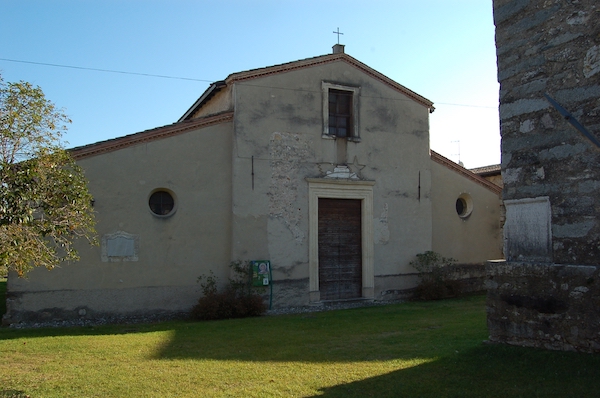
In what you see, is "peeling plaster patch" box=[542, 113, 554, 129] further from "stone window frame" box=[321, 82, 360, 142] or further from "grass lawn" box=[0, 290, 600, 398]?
"stone window frame" box=[321, 82, 360, 142]

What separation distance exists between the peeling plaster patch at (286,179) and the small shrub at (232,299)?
155cm

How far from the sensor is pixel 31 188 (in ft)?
16.9

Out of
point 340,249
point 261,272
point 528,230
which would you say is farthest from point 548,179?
point 340,249

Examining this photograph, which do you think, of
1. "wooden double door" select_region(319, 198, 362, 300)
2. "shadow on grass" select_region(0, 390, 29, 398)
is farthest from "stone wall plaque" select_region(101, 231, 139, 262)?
"shadow on grass" select_region(0, 390, 29, 398)

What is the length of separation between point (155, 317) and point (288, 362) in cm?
561

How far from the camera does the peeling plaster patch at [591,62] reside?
203 inches

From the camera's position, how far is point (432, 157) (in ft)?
49.9

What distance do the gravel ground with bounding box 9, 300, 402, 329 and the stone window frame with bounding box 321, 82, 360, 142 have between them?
4406 millimetres

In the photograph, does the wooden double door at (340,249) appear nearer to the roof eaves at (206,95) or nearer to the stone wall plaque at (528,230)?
the roof eaves at (206,95)


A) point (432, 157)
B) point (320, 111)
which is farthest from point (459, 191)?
point (320, 111)

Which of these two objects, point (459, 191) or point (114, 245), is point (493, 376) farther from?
point (459, 191)

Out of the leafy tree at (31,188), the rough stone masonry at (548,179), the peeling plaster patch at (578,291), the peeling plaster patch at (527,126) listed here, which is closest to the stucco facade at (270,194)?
the leafy tree at (31,188)

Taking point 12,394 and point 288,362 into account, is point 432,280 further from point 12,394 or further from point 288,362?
point 12,394

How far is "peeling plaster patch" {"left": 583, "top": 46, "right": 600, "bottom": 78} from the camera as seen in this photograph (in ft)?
16.9
